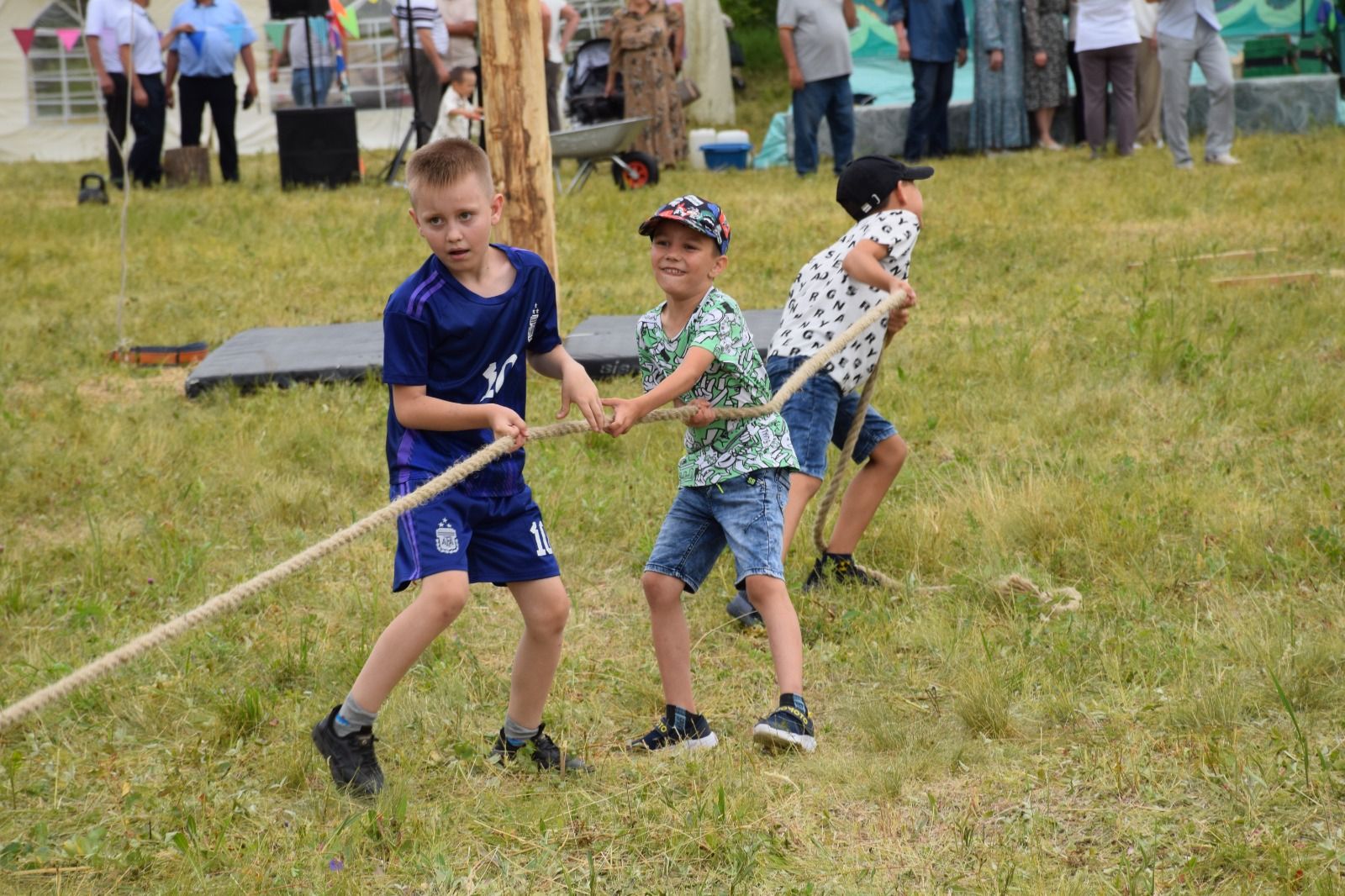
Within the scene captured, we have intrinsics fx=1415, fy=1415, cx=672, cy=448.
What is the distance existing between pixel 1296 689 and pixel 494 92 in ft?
15.7

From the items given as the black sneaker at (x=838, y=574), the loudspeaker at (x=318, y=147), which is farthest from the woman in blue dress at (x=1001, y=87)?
the black sneaker at (x=838, y=574)

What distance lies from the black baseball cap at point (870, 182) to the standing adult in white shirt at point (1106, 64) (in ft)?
32.9

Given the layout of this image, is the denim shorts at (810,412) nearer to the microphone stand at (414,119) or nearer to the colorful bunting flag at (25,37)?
the microphone stand at (414,119)

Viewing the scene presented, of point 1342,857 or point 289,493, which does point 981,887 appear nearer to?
point 1342,857

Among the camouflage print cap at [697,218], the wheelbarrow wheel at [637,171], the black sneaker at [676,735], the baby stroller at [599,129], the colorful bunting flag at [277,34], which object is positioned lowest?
the black sneaker at [676,735]

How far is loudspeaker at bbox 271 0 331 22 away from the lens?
15.0 meters

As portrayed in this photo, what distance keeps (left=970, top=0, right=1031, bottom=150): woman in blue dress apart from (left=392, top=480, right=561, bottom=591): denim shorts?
42.3ft

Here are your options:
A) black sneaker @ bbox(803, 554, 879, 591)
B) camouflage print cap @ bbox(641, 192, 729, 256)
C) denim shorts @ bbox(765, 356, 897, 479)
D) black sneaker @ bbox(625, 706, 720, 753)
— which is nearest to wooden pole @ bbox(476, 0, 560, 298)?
denim shorts @ bbox(765, 356, 897, 479)

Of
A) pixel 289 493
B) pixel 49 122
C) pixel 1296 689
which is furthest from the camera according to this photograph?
pixel 49 122

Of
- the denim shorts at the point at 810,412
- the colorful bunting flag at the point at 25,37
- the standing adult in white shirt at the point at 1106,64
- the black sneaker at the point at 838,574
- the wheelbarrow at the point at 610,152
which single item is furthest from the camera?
the colorful bunting flag at the point at 25,37

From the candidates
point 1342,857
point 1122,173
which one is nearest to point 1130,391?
Answer: point 1342,857

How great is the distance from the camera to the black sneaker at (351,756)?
3.24 metres

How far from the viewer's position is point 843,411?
15.0ft

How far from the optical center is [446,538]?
3127mm
